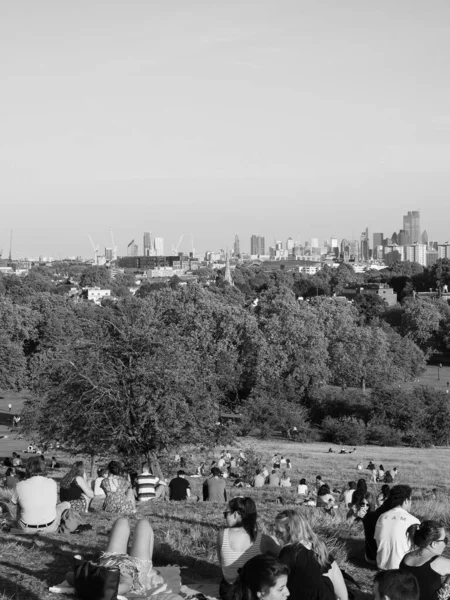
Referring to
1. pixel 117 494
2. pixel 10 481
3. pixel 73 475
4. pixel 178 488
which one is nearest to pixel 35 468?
pixel 117 494

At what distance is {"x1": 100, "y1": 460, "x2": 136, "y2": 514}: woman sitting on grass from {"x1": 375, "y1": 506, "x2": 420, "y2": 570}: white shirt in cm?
413

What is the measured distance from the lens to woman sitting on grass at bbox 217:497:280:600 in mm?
7262

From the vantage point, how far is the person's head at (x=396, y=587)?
17.8 feet

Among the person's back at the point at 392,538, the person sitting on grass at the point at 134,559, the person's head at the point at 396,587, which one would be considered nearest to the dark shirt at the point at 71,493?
the person sitting on grass at the point at 134,559

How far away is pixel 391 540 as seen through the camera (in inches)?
316

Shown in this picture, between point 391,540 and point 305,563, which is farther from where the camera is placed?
point 391,540

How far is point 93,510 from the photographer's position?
1166 cm

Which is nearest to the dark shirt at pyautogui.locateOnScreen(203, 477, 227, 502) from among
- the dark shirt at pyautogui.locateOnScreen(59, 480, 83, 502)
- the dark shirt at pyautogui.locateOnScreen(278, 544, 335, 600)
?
the dark shirt at pyautogui.locateOnScreen(59, 480, 83, 502)

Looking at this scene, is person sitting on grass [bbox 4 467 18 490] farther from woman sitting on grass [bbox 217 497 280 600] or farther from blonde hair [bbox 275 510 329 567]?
blonde hair [bbox 275 510 329 567]

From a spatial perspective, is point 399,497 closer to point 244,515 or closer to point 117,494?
point 244,515

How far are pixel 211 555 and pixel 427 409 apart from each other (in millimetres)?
34065

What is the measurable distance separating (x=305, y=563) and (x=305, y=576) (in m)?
0.09

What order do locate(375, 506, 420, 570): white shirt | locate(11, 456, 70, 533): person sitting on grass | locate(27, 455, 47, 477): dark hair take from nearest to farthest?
locate(375, 506, 420, 570): white shirt
locate(11, 456, 70, 533): person sitting on grass
locate(27, 455, 47, 477): dark hair

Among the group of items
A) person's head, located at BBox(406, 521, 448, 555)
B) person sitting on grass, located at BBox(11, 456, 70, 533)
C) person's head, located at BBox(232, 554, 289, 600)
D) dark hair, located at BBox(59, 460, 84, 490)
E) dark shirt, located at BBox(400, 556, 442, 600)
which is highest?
person's head, located at BBox(232, 554, 289, 600)
